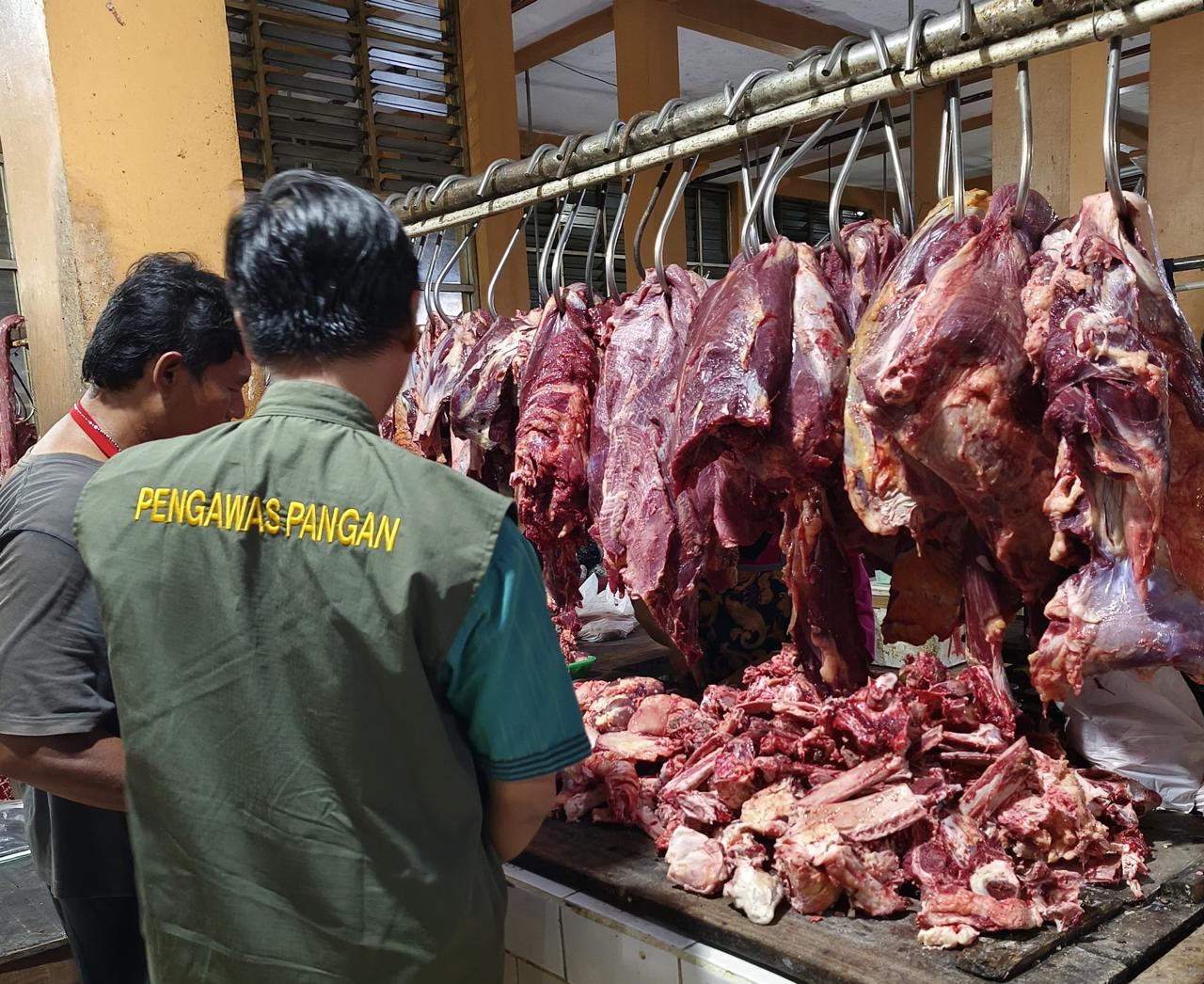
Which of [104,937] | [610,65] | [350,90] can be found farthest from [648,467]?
[610,65]

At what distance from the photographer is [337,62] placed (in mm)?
6625

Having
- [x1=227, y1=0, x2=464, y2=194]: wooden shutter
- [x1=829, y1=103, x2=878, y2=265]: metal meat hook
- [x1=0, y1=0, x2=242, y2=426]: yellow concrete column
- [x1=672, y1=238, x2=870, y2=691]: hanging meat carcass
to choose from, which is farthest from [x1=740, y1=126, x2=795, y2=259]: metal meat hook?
[x1=227, y1=0, x2=464, y2=194]: wooden shutter

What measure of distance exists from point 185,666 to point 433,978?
1.88 ft

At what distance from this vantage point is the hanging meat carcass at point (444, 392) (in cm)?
341

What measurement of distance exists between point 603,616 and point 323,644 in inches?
119

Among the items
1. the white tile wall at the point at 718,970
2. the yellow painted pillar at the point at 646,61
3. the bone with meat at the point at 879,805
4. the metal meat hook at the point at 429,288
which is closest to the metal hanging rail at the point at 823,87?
the metal meat hook at the point at 429,288

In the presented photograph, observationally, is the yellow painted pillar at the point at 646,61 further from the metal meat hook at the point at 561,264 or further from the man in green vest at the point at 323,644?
the man in green vest at the point at 323,644

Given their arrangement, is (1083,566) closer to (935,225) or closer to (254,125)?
(935,225)

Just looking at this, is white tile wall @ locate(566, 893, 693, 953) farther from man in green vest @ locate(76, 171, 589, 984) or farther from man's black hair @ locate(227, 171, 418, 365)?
man's black hair @ locate(227, 171, 418, 365)

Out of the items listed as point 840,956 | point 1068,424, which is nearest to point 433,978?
point 840,956

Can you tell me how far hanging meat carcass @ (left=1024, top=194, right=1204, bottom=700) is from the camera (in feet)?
5.80

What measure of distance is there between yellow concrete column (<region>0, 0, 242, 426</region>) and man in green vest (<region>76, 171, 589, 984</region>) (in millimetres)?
1899

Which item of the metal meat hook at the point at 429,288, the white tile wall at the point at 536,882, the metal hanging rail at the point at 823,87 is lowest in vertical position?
the white tile wall at the point at 536,882

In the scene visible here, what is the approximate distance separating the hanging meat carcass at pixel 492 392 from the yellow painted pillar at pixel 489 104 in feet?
11.9
